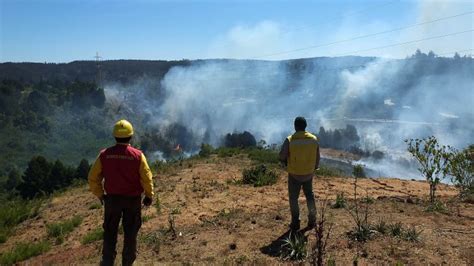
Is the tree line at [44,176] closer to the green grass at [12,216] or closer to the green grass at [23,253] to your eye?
the green grass at [12,216]

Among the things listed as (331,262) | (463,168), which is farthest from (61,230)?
(463,168)

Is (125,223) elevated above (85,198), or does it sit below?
above

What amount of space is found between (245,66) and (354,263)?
8804 cm

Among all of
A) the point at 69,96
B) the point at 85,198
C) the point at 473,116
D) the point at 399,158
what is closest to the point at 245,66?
the point at 69,96

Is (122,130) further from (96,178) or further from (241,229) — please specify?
(241,229)

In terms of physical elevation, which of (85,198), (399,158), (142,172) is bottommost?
(399,158)

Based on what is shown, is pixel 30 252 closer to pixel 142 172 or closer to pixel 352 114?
pixel 142 172

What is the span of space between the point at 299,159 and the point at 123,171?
2.44 metres

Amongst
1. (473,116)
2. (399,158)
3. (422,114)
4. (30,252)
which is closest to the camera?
(30,252)

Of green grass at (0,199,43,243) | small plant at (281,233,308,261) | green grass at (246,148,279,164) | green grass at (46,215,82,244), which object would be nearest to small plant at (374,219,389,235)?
small plant at (281,233,308,261)

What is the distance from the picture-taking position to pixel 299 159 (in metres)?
5.91

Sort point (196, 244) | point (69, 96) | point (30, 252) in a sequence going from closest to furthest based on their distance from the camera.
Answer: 1. point (196, 244)
2. point (30, 252)
3. point (69, 96)

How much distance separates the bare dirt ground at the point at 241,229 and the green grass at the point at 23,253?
0.23m

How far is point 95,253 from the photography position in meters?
6.18
